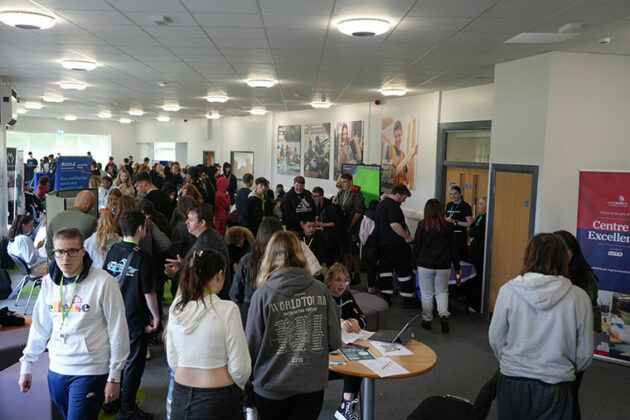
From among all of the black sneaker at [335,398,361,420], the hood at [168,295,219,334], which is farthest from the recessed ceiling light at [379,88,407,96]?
the hood at [168,295,219,334]

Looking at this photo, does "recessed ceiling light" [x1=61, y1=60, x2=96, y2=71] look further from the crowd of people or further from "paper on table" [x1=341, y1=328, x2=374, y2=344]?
"paper on table" [x1=341, y1=328, x2=374, y2=344]

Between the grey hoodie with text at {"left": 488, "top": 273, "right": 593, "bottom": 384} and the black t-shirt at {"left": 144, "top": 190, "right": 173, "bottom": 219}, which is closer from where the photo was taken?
the grey hoodie with text at {"left": 488, "top": 273, "right": 593, "bottom": 384}

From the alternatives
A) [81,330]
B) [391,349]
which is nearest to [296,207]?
[391,349]

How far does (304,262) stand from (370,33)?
8.38 feet

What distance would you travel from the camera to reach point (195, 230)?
4.40 m

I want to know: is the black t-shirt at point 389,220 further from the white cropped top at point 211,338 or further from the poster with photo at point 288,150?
the poster with photo at point 288,150

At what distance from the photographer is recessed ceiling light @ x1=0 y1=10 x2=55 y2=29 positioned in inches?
173

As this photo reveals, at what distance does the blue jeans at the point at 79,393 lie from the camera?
2715 millimetres

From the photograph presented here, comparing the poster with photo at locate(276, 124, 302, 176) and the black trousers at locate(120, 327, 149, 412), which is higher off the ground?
the poster with photo at locate(276, 124, 302, 176)

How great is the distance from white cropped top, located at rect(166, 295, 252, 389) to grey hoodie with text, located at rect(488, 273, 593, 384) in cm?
153

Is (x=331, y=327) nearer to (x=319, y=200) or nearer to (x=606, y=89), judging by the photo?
(x=606, y=89)

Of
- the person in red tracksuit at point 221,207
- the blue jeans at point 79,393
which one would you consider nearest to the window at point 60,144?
the person in red tracksuit at point 221,207

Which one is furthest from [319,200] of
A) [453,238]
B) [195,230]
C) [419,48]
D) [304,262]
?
[304,262]

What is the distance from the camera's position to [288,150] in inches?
612
